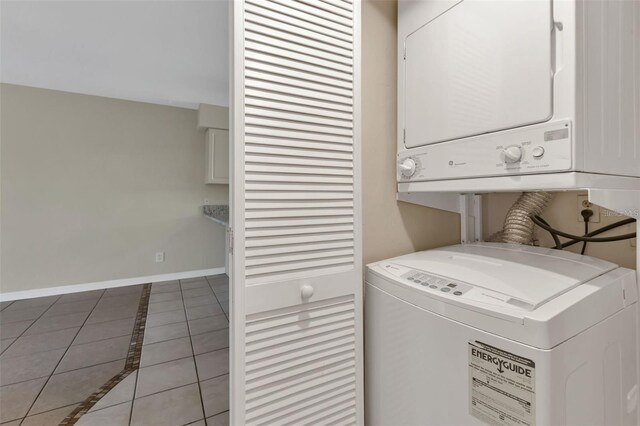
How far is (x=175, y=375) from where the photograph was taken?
1924mm

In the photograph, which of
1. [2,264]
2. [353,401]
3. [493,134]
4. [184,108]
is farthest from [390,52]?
[2,264]

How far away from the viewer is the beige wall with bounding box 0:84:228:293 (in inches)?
132

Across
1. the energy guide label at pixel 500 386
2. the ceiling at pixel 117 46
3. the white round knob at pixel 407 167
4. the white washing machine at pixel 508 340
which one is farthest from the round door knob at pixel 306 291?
the ceiling at pixel 117 46

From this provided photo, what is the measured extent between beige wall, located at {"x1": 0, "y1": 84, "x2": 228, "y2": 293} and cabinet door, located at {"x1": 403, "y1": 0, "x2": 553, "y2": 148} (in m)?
3.76

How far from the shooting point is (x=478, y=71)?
37.0 inches

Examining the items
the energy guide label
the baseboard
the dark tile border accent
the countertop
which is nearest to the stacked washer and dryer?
the energy guide label

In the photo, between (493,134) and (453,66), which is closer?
(493,134)

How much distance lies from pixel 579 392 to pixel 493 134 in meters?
0.70

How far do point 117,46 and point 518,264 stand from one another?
3.32 meters

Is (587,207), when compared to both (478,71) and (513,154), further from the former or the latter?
(478,71)

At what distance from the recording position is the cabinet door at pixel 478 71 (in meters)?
0.79

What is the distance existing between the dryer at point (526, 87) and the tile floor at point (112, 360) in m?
1.78

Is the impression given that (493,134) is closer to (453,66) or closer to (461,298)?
(453,66)

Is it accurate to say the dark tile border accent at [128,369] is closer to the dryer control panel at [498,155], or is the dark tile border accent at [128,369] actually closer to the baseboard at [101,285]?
the baseboard at [101,285]
